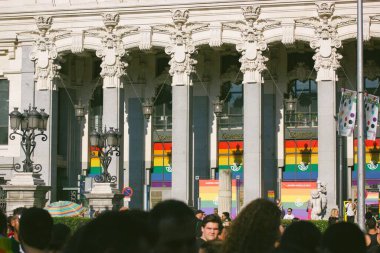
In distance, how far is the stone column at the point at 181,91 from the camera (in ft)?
176

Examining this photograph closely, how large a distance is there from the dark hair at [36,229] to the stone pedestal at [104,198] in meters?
31.4

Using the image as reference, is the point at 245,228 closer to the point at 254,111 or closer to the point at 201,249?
the point at 201,249

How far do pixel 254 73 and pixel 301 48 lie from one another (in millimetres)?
4622

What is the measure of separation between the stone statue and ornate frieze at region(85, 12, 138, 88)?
42.7ft

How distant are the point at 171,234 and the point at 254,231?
1398 mm

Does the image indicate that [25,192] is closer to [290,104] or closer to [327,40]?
[290,104]

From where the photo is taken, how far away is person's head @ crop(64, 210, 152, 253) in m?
5.55

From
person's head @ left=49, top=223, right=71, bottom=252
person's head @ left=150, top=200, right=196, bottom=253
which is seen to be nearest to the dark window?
person's head @ left=49, top=223, right=71, bottom=252

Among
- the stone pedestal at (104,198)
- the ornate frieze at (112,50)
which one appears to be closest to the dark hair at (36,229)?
the stone pedestal at (104,198)

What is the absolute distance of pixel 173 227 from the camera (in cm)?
679

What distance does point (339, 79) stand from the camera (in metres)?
56.1

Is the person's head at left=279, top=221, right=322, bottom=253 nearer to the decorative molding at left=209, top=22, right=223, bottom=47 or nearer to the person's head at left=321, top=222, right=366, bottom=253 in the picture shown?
the person's head at left=321, top=222, right=366, bottom=253

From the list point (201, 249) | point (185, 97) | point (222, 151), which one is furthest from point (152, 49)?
point (201, 249)

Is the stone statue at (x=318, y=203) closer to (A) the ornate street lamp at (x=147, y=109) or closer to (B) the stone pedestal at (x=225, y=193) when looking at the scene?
(B) the stone pedestal at (x=225, y=193)
